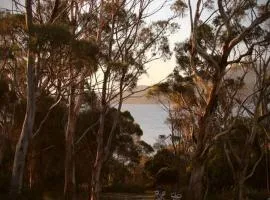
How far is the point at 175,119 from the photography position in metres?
32.0

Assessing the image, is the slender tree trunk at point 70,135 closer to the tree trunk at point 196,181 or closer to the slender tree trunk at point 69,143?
the slender tree trunk at point 69,143

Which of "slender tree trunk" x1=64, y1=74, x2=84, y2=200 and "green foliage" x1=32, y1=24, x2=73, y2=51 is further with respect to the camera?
"slender tree trunk" x1=64, y1=74, x2=84, y2=200

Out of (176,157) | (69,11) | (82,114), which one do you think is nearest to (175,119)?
(176,157)

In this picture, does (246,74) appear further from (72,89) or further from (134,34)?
(72,89)

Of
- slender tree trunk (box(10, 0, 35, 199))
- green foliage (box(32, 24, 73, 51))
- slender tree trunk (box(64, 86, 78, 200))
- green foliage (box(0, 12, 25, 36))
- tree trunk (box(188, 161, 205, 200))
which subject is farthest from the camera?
slender tree trunk (box(64, 86, 78, 200))

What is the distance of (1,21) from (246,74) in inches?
468

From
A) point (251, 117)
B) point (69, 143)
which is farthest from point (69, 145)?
point (251, 117)

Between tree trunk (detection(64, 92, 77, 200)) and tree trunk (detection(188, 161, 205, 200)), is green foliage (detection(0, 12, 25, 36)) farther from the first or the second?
tree trunk (detection(188, 161, 205, 200))

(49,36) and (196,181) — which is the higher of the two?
(49,36)

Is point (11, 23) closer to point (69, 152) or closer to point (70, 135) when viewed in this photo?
point (70, 135)

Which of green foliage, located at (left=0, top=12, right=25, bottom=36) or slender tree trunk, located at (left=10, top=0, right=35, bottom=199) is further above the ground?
green foliage, located at (left=0, top=12, right=25, bottom=36)

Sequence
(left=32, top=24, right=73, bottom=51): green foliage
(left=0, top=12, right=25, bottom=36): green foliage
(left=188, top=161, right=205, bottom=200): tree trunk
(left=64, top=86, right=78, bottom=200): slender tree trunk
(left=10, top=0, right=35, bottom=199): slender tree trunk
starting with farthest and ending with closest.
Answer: (left=64, top=86, right=78, bottom=200): slender tree trunk → (left=188, top=161, right=205, bottom=200): tree trunk → (left=0, top=12, right=25, bottom=36): green foliage → (left=10, top=0, right=35, bottom=199): slender tree trunk → (left=32, top=24, right=73, bottom=51): green foliage

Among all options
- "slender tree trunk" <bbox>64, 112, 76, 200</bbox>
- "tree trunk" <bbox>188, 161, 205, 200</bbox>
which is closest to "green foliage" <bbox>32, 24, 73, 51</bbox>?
"slender tree trunk" <bbox>64, 112, 76, 200</bbox>

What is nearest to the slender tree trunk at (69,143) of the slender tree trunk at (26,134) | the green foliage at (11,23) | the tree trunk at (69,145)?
the tree trunk at (69,145)
